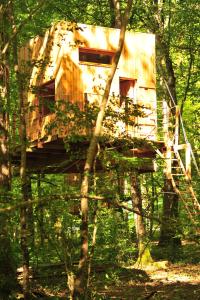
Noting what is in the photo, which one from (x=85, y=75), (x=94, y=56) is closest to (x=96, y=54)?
(x=94, y=56)

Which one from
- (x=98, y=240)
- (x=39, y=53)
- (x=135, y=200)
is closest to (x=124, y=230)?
(x=98, y=240)

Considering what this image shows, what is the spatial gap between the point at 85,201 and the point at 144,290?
554 centimetres

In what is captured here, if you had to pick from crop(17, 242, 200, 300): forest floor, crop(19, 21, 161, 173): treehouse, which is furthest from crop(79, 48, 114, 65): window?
crop(17, 242, 200, 300): forest floor

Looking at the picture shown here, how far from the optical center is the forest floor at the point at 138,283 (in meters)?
11.0

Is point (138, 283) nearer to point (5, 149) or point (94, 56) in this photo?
point (5, 149)

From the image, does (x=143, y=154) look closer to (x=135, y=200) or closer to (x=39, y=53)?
(x=135, y=200)

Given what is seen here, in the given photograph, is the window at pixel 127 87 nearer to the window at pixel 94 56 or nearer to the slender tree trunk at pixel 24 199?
the window at pixel 94 56

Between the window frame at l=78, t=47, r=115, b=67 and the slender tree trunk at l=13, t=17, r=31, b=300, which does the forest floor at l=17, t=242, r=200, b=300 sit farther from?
the window frame at l=78, t=47, r=115, b=67

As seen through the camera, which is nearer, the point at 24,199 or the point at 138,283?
the point at 24,199

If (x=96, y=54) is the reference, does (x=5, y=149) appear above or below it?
below

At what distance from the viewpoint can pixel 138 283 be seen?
497 inches

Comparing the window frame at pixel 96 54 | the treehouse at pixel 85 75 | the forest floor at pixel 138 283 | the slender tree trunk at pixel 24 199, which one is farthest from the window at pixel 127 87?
the slender tree trunk at pixel 24 199

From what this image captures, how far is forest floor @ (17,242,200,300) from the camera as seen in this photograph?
36.2 ft

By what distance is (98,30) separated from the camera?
47.0 ft
